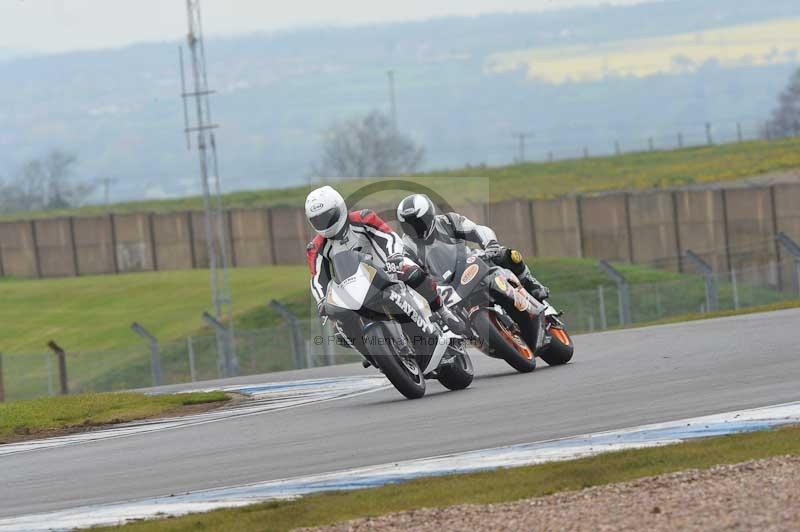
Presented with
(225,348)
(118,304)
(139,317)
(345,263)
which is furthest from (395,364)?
(118,304)

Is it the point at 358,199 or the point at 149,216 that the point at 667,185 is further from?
the point at 358,199

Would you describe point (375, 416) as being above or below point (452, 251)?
below

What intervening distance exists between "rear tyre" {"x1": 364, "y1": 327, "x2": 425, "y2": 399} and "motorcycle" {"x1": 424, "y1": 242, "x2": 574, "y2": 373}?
825 millimetres

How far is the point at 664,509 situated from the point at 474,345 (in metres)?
7.05

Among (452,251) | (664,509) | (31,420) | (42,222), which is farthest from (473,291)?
(42,222)

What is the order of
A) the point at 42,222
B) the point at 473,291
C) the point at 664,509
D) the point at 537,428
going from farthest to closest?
the point at 42,222 < the point at 473,291 < the point at 537,428 < the point at 664,509

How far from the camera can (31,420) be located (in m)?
16.9

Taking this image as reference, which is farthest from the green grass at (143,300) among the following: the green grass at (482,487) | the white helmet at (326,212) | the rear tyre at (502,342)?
the green grass at (482,487)

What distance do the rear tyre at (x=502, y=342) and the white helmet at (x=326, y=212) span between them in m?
1.90

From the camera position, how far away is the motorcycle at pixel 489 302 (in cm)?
1534

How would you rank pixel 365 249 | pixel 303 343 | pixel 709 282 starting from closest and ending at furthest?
pixel 365 249 → pixel 709 282 → pixel 303 343

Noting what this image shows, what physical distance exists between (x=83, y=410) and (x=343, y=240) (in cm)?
473

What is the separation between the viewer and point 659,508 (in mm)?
8469

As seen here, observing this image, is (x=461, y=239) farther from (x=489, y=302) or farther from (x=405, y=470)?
(x=405, y=470)
